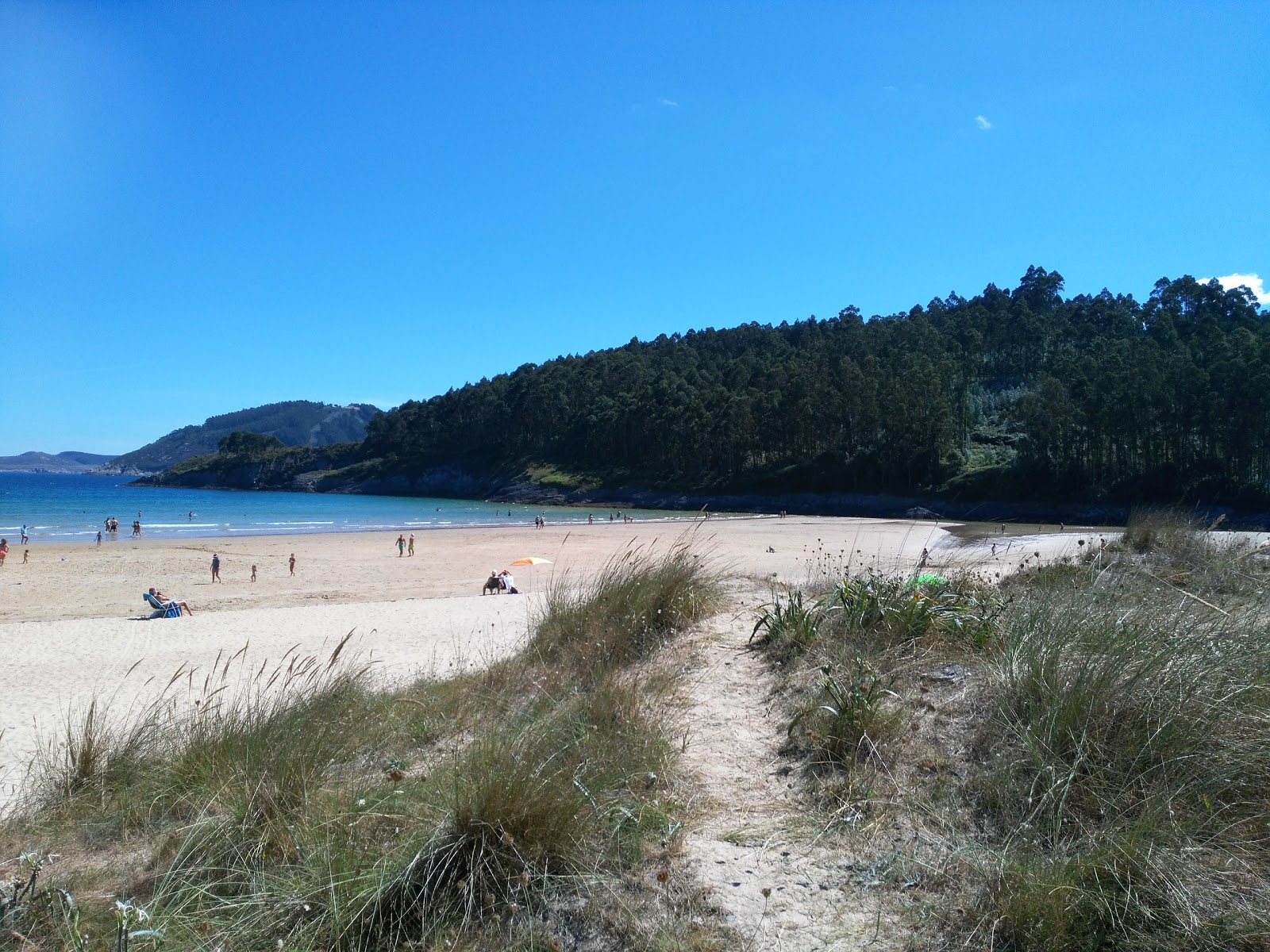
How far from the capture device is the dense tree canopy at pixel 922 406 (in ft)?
167

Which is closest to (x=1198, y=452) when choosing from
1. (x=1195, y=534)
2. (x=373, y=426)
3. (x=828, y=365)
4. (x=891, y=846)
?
(x=828, y=365)

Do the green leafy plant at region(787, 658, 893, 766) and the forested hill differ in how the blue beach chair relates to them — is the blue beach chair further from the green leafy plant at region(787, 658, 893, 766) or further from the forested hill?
the forested hill

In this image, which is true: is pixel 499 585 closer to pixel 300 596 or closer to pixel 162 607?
pixel 300 596

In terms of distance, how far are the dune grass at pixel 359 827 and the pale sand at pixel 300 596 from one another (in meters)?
1.34

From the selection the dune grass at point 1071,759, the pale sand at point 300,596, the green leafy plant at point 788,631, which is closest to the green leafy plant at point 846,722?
the dune grass at point 1071,759

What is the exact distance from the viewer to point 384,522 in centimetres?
5550

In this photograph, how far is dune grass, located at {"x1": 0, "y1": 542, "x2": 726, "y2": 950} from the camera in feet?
7.85

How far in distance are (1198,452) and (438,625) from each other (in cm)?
5679

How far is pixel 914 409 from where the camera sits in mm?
64062

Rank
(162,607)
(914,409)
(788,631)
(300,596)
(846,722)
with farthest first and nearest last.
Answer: (914,409) < (300,596) < (162,607) < (788,631) < (846,722)

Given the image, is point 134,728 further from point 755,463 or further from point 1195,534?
point 755,463

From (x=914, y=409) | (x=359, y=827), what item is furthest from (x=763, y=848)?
(x=914, y=409)

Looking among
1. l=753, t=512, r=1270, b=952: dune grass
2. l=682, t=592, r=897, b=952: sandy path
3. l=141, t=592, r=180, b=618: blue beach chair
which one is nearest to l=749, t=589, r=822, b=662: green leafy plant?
l=753, t=512, r=1270, b=952: dune grass

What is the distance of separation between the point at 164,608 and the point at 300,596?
5212 millimetres
